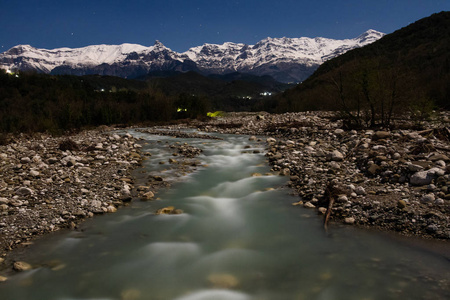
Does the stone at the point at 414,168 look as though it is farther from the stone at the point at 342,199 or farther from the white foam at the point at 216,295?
the white foam at the point at 216,295

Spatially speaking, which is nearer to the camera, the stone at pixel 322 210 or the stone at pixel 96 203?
the stone at pixel 322 210

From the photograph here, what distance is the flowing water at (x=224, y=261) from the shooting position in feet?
10.3

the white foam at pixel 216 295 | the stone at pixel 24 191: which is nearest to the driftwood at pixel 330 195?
the white foam at pixel 216 295

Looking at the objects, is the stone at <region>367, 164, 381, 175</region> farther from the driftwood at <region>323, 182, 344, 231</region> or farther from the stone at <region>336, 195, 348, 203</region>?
the stone at <region>336, 195, 348, 203</region>

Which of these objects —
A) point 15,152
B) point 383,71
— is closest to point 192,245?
point 15,152

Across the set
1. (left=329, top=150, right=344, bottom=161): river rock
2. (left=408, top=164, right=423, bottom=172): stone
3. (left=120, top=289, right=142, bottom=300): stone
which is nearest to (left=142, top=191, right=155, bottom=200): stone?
(left=120, top=289, right=142, bottom=300): stone

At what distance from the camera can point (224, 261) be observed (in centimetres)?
389

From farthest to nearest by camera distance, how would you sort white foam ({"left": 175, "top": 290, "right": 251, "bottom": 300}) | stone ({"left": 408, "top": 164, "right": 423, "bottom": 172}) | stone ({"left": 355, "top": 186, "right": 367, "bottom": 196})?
stone ({"left": 408, "top": 164, "right": 423, "bottom": 172}) → stone ({"left": 355, "top": 186, "right": 367, "bottom": 196}) → white foam ({"left": 175, "top": 290, "right": 251, "bottom": 300})

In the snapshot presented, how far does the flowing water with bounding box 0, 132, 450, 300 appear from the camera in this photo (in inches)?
124

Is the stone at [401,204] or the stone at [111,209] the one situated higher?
the stone at [401,204]

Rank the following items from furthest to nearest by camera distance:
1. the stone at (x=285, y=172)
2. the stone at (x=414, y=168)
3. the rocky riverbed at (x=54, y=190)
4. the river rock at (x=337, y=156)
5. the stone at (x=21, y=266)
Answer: the river rock at (x=337, y=156), the stone at (x=285, y=172), the stone at (x=414, y=168), the rocky riverbed at (x=54, y=190), the stone at (x=21, y=266)

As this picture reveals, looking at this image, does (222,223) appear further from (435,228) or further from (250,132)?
(250,132)

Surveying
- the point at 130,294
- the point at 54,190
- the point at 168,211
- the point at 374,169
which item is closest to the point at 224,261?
the point at 130,294

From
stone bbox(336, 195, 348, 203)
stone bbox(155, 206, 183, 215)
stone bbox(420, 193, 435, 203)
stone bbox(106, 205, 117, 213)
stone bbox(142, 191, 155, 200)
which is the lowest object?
stone bbox(155, 206, 183, 215)
